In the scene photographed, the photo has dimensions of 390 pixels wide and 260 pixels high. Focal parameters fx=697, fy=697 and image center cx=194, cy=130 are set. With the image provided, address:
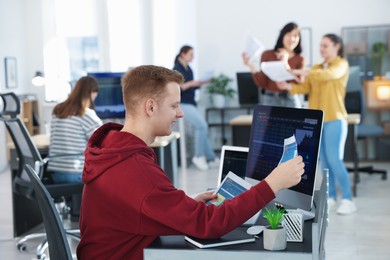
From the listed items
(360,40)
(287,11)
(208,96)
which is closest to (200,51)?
(208,96)

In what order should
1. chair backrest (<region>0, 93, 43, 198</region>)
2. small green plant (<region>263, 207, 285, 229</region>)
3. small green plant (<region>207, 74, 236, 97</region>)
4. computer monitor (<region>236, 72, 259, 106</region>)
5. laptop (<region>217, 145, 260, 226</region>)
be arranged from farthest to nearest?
small green plant (<region>207, 74, 236, 97</region>)
computer monitor (<region>236, 72, 259, 106</region>)
chair backrest (<region>0, 93, 43, 198</region>)
laptop (<region>217, 145, 260, 226</region>)
small green plant (<region>263, 207, 285, 229</region>)

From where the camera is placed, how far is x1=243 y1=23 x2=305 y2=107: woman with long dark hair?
5.80 m

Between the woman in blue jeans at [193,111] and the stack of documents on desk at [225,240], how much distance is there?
19.5ft

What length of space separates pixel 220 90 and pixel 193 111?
0.92m

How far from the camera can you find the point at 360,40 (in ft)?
29.2

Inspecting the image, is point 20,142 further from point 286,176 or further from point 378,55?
point 378,55

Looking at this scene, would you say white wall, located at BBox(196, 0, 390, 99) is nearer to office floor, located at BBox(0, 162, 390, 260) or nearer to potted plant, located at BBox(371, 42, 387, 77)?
potted plant, located at BBox(371, 42, 387, 77)

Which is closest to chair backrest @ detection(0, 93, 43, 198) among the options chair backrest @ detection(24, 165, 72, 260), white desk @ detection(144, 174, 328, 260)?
chair backrest @ detection(24, 165, 72, 260)

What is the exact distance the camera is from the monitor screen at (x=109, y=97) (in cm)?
594

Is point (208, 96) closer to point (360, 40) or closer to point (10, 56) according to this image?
point (360, 40)

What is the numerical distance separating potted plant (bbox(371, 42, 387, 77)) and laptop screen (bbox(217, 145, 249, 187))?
6458 mm

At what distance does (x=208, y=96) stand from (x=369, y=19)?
2.38 m

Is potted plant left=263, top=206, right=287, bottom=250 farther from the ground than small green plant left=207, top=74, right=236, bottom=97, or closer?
closer

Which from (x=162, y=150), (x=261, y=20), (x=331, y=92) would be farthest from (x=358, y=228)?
(x=261, y=20)
